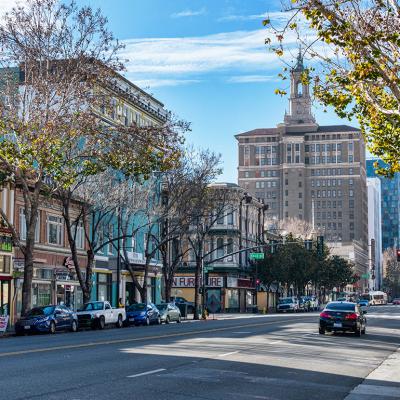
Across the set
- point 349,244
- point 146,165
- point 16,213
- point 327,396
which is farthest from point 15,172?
point 349,244

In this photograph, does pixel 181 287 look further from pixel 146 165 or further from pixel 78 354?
pixel 78 354

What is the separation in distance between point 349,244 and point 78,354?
167 m

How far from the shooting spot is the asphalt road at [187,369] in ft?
44.7

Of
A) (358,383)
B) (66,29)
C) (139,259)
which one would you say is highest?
(66,29)

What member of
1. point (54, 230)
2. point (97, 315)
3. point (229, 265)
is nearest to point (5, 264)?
point (54, 230)

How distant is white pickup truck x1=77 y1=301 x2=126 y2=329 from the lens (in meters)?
42.0

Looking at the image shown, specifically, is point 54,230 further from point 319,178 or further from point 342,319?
point 319,178

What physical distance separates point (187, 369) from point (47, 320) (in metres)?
20.5

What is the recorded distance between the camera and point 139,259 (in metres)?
66.9

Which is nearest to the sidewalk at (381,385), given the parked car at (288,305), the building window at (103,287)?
the building window at (103,287)

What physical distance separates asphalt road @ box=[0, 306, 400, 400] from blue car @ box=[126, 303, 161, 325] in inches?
761

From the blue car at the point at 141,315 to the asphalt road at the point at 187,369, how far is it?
1932cm

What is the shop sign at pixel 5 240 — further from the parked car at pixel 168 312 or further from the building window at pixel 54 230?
the parked car at pixel 168 312

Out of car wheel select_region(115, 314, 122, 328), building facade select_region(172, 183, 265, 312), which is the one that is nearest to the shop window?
car wheel select_region(115, 314, 122, 328)
